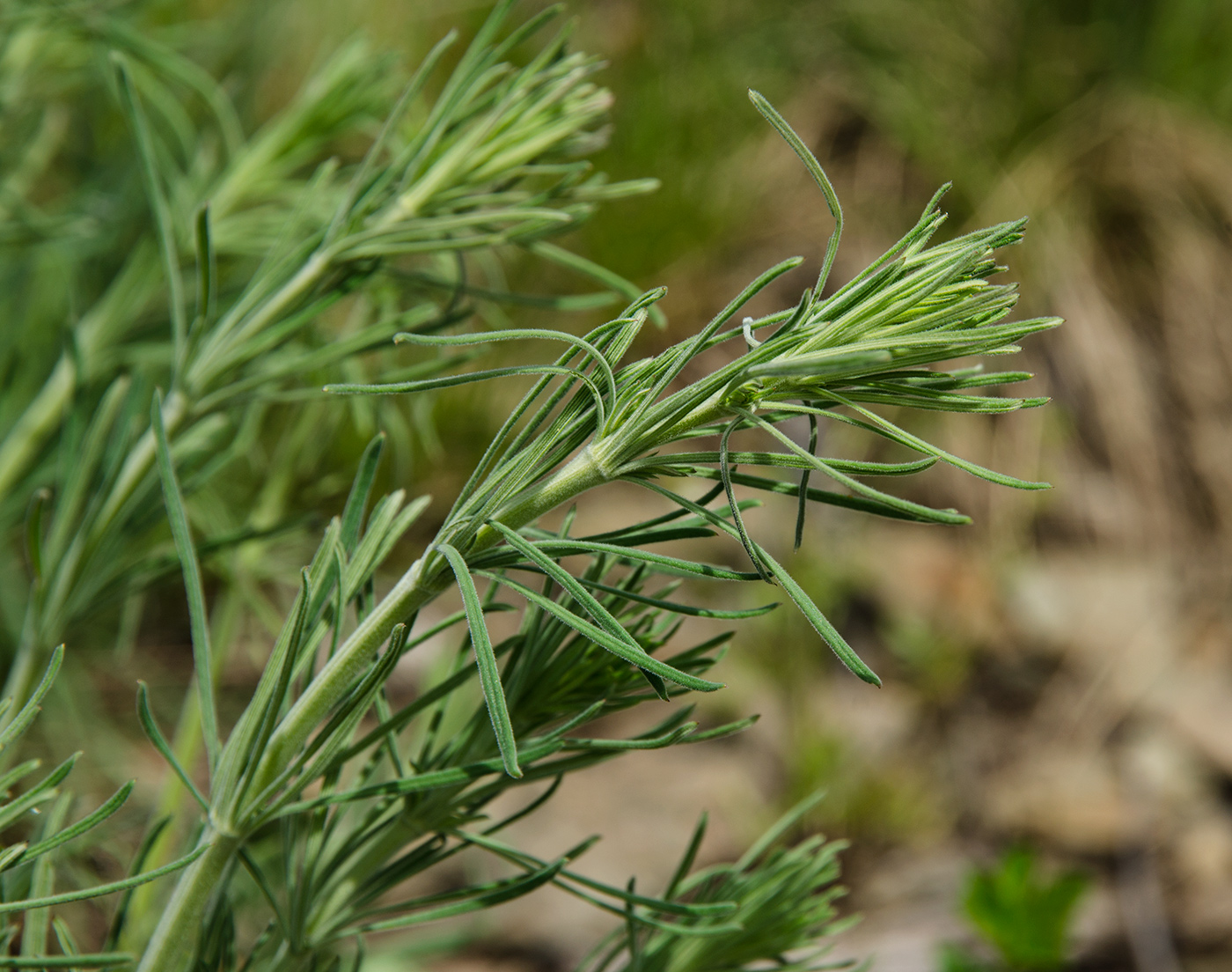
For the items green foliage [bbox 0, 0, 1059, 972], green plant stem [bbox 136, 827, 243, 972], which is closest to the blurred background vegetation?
green foliage [bbox 0, 0, 1059, 972]

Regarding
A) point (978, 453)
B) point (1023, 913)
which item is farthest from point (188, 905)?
point (978, 453)

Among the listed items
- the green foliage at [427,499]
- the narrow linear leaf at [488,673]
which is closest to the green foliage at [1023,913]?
the green foliage at [427,499]

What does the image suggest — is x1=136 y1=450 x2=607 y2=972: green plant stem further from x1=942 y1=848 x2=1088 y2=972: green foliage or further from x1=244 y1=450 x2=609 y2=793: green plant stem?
x1=942 y1=848 x2=1088 y2=972: green foliage

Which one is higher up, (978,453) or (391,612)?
(391,612)

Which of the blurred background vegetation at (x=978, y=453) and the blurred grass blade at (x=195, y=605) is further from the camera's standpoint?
the blurred background vegetation at (x=978, y=453)

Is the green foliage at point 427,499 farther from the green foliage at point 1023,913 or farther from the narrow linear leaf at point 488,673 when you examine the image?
the green foliage at point 1023,913

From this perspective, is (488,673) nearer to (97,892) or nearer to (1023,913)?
(97,892)

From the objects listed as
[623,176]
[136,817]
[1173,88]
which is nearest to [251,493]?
[136,817]
